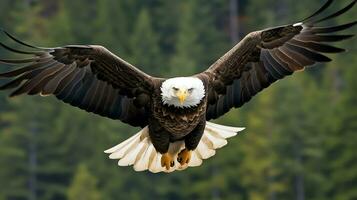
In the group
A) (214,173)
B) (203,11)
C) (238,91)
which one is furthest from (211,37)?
(238,91)

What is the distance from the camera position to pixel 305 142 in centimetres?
4066

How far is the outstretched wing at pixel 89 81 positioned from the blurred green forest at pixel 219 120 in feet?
84.6

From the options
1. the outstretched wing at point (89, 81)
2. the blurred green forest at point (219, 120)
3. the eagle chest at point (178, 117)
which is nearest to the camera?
the eagle chest at point (178, 117)

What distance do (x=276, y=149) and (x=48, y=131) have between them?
9.06m

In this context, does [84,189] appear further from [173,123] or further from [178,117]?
[178,117]

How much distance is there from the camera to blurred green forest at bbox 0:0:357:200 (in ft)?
131

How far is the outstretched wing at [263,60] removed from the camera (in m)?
11.8

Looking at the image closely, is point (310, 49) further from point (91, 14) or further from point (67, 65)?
point (91, 14)

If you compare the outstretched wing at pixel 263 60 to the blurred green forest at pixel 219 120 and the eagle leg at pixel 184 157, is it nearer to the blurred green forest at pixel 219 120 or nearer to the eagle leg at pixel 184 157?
the eagle leg at pixel 184 157

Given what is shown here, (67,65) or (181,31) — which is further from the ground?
(181,31)

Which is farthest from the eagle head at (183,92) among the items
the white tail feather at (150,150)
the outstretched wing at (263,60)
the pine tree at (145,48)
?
the pine tree at (145,48)

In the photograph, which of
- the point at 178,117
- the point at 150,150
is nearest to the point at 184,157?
the point at 150,150

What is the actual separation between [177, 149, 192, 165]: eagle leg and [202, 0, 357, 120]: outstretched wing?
39cm

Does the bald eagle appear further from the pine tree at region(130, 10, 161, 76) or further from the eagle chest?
the pine tree at region(130, 10, 161, 76)
